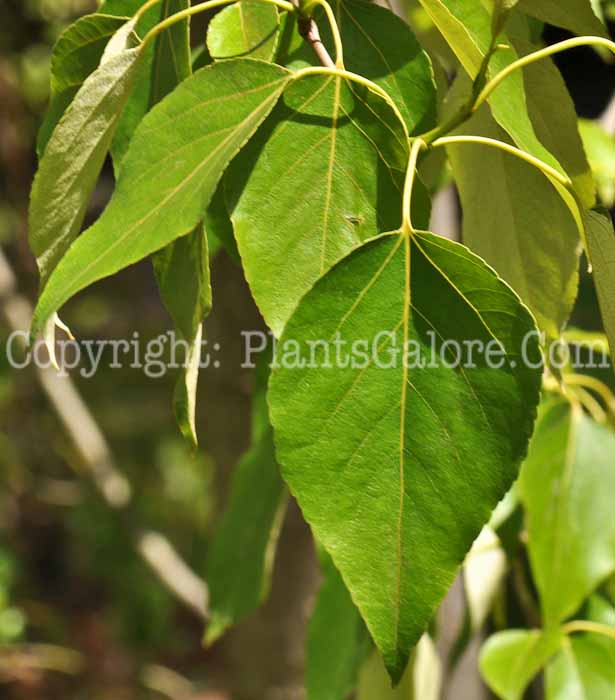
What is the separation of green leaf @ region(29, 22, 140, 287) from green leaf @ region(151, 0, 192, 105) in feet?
0.11

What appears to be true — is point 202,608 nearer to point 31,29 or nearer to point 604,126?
point 604,126

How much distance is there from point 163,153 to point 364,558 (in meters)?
0.18

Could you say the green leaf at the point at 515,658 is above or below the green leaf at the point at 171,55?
below

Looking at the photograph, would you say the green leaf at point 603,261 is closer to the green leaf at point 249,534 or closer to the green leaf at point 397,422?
the green leaf at point 397,422

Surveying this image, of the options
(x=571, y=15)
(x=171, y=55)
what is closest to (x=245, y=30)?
(x=171, y=55)

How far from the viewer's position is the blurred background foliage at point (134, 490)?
3.59ft

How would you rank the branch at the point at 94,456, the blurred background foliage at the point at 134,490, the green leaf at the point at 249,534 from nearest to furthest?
the green leaf at the point at 249,534, the blurred background foliage at the point at 134,490, the branch at the point at 94,456

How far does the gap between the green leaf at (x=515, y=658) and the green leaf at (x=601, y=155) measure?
13.9 inches

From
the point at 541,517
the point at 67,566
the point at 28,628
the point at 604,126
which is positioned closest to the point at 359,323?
the point at 541,517

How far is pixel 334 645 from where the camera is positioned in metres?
0.76

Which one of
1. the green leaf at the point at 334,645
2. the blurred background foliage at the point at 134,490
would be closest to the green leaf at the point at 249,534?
the green leaf at the point at 334,645

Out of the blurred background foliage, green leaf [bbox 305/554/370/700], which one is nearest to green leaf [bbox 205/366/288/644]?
green leaf [bbox 305/554/370/700]

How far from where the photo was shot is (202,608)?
1.25 metres

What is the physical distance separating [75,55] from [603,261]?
0.27 meters
